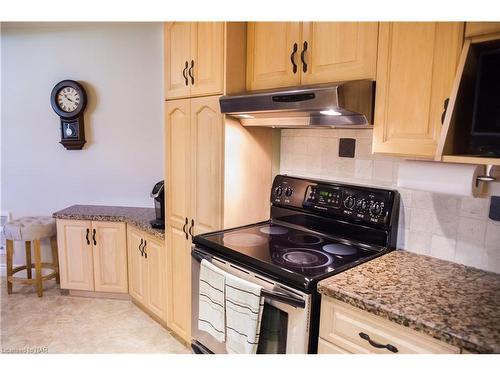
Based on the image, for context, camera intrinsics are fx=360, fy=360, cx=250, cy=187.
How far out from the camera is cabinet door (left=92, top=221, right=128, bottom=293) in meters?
A: 2.98

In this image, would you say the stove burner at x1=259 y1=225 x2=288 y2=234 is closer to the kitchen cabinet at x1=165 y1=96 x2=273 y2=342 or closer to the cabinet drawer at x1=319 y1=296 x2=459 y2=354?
the kitchen cabinet at x1=165 y1=96 x2=273 y2=342

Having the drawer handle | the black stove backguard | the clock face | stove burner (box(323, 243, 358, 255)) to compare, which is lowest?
the drawer handle

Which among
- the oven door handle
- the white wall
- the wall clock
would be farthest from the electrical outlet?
the wall clock

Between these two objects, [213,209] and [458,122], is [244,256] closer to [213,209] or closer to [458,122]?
[213,209]

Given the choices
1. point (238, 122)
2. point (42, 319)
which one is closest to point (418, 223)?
point (238, 122)

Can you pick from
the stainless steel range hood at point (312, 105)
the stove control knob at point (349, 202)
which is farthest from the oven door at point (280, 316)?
the stainless steel range hood at point (312, 105)

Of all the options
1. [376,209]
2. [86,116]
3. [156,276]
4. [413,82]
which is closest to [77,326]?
[156,276]

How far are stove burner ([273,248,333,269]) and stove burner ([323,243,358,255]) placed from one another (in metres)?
0.07

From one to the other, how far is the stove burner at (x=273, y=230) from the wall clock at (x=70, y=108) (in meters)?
2.20

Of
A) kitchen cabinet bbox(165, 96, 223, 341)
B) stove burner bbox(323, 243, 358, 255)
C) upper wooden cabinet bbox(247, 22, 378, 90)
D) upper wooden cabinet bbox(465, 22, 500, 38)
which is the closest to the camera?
upper wooden cabinet bbox(465, 22, 500, 38)

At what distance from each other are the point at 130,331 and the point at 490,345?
7.74 ft

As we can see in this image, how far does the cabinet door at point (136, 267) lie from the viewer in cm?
278

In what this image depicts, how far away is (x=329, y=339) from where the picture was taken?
1.30 metres

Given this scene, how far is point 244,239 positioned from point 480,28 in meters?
1.27
